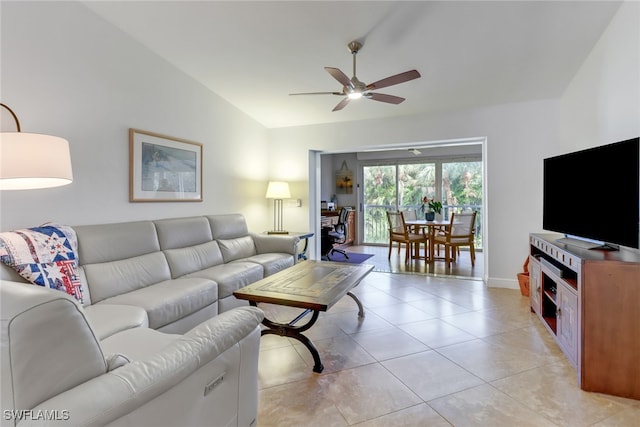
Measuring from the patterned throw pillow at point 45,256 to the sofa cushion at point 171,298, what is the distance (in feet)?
1.10

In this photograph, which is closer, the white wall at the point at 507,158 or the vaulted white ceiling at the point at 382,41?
the vaulted white ceiling at the point at 382,41

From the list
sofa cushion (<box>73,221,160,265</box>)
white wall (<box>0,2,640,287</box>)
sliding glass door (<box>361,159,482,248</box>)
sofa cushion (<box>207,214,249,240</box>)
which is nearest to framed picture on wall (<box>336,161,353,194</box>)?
sliding glass door (<box>361,159,482,248</box>)

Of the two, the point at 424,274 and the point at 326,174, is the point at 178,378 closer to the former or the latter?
the point at 424,274

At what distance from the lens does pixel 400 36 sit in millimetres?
2736

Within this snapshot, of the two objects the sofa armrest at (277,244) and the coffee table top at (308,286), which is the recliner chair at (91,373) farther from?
the sofa armrest at (277,244)

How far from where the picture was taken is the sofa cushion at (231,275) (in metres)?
2.85

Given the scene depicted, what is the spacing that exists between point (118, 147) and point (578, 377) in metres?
3.90

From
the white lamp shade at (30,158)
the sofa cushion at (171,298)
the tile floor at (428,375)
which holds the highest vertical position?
the white lamp shade at (30,158)

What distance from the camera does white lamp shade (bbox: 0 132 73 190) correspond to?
5.62 ft

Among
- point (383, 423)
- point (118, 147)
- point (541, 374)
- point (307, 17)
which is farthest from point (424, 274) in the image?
point (118, 147)

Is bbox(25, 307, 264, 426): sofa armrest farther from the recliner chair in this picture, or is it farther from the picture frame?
the picture frame

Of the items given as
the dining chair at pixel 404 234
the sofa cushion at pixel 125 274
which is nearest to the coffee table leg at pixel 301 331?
the sofa cushion at pixel 125 274

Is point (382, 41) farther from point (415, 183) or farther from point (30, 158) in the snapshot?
point (415, 183)

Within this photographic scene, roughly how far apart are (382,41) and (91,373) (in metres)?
3.00
